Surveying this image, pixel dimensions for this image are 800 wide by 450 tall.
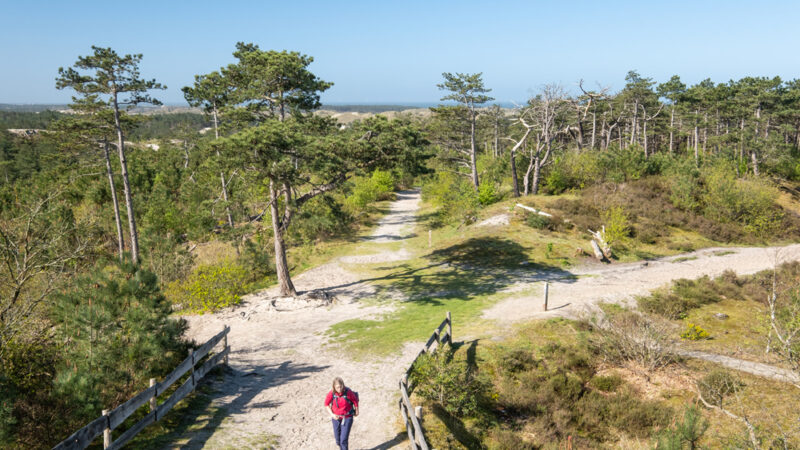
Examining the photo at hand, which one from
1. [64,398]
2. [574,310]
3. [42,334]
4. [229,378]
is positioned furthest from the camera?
[574,310]

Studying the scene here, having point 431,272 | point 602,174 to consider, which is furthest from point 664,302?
point 602,174

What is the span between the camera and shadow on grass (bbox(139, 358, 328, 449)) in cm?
893

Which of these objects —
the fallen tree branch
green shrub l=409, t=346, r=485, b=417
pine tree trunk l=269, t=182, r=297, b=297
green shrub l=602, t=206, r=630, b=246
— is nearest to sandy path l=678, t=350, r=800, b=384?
green shrub l=409, t=346, r=485, b=417

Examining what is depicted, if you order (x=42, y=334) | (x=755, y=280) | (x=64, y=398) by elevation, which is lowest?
(x=755, y=280)

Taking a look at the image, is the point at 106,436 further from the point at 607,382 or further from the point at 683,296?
the point at 683,296

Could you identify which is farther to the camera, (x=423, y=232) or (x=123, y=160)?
(x=423, y=232)

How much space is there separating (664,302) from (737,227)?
836 inches

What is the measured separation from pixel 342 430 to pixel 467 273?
691 inches

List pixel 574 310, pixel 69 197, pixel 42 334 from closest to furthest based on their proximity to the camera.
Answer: pixel 42 334, pixel 574 310, pixel 69 197

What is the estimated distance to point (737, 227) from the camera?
34.0 meters

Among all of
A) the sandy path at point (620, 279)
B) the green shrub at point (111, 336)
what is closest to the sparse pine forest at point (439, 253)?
the green shrub at point (111, 336)

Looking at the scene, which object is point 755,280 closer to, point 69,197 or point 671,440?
point 671,440

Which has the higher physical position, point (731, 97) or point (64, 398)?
point (731, 97)

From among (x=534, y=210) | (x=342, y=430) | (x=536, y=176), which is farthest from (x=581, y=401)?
(x=536, y=176)
